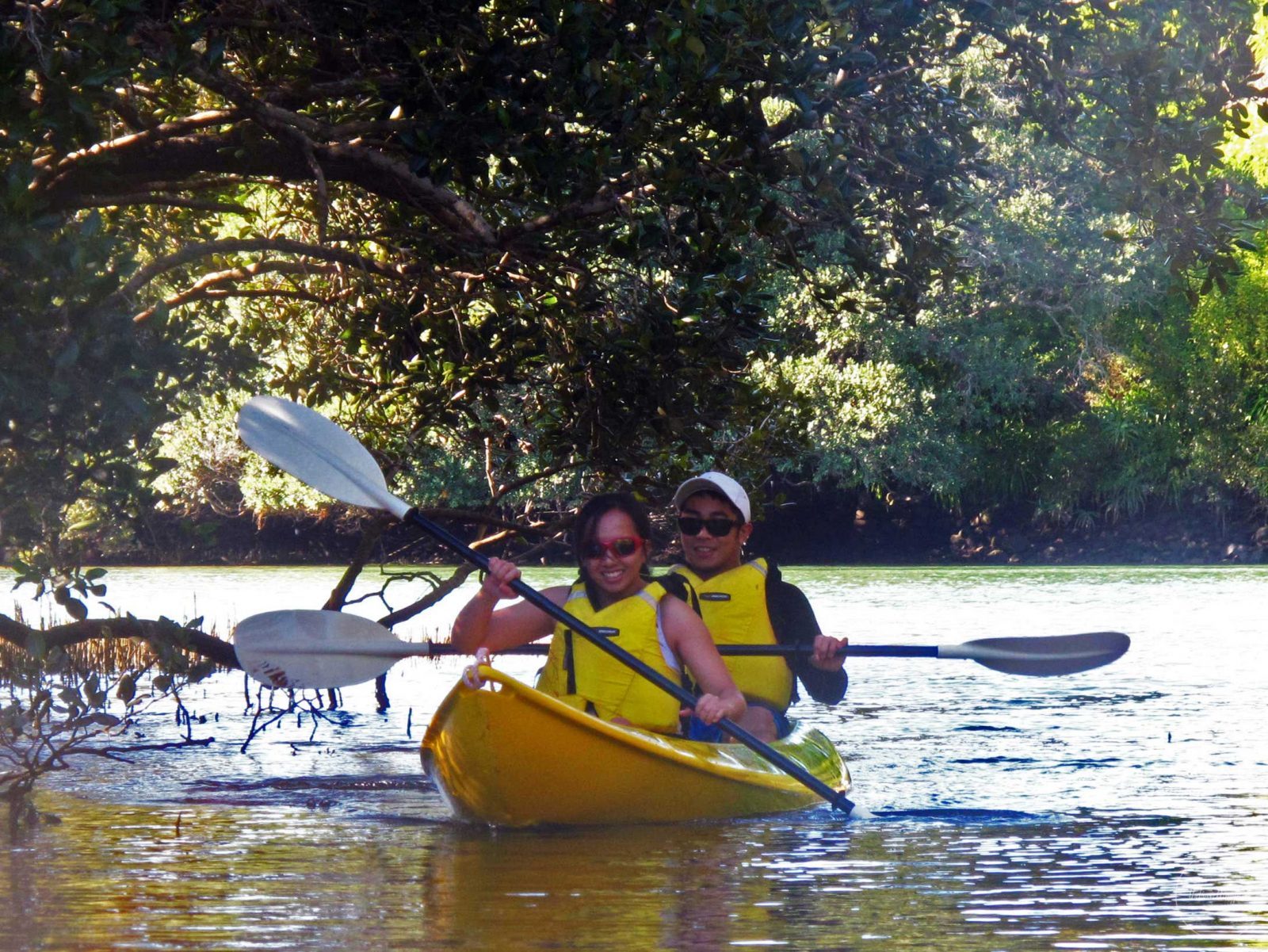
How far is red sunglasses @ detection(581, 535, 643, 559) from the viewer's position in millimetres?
5516

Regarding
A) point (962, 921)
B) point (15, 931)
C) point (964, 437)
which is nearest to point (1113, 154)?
point (962, 921)

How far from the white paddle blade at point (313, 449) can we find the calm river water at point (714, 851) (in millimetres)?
1172

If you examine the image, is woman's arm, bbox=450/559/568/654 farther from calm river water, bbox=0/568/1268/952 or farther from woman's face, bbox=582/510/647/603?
calm river water, bbox=0/568/1268/952

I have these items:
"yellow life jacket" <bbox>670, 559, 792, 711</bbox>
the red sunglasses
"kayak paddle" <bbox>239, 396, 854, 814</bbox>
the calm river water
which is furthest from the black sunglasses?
the calm river water

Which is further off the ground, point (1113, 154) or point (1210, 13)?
point (1210, 13)

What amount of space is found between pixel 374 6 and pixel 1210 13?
356 cm

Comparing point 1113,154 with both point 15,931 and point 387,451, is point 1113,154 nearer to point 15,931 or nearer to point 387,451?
point 387,451

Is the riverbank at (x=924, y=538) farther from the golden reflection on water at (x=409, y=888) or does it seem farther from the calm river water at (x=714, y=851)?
the golden reflection on water at (x=409, y=888)

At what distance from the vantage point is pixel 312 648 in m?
6.30

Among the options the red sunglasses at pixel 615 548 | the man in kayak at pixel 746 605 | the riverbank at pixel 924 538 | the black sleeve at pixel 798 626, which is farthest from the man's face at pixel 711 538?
the riverbank at pixel 924 538

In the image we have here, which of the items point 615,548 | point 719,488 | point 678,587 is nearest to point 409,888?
point 615,548

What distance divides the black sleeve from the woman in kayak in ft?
2.15

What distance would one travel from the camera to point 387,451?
8.70 metres

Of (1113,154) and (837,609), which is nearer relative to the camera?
(1113,154)
